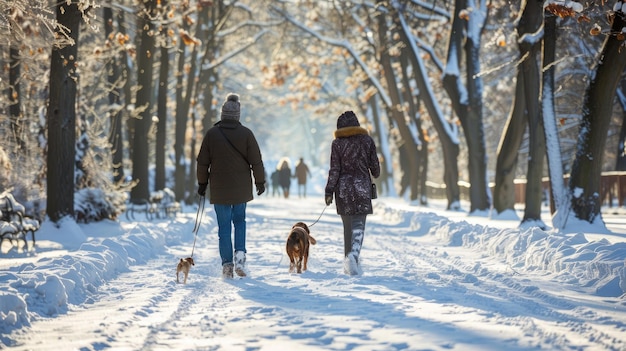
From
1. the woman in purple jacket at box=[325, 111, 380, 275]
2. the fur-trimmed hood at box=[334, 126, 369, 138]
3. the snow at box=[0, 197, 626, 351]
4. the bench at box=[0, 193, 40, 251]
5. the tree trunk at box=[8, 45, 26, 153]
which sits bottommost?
the snow at box=[0, 197, 626, 351]

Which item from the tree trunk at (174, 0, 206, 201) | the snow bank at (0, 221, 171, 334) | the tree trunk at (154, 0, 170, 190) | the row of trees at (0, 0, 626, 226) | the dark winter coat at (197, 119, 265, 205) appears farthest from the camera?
the tree trunk at (174, 0, 206, 201)

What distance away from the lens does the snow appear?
6159mm

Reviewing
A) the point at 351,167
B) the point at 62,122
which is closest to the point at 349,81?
the point at 62,122

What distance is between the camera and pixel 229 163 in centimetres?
1002

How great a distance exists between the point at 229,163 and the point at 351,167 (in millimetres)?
1452

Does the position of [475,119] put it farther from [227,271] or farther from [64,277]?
[64,277]

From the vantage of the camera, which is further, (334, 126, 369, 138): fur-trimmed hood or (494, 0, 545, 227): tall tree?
(494, 0, 545, 227): tall tree

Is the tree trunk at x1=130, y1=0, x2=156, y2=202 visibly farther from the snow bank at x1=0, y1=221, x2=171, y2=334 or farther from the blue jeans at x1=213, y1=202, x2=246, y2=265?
the blue jeans at x1=213, y1=202, x2=246, y2=265

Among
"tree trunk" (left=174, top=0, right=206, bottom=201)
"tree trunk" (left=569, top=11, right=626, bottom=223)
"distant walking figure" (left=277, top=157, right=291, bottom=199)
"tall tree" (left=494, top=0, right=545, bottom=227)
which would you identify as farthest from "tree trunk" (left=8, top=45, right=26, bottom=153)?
"distant walking figure" (left=277, top=157, right=291, bottom=199)

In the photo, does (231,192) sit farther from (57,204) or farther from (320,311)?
(57,204)

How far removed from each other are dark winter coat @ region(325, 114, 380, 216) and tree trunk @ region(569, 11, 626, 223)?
19.0 feet

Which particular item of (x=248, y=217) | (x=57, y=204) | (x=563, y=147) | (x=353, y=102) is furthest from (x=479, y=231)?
(x=353, y=102)

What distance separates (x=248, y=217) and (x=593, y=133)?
41.6 feet

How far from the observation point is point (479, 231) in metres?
14.9
